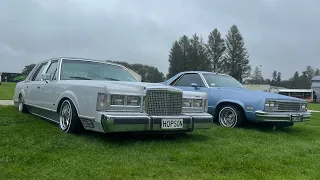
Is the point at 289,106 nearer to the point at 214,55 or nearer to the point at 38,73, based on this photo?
the point at 38,73

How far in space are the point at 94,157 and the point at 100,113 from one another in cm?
72

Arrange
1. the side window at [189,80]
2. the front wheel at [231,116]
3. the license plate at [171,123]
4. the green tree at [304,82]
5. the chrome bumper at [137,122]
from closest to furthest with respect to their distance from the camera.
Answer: the chrome bumper at [137,122] → the license plate at [171,123] → the front wheel at [231,116] → the side window at [189,80] → the green tree at [304,82]

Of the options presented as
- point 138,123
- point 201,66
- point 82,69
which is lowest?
point 138,123

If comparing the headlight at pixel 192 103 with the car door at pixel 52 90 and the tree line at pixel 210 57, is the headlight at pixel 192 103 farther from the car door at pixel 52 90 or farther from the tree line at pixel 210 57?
the tree line at pixel 210 57

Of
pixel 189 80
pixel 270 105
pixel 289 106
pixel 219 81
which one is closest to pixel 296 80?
pixel 219 81

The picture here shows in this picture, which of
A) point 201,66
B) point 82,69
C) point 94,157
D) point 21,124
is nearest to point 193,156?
point 94,157

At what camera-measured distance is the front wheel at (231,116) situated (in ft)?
23.6

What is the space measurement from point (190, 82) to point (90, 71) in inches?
128

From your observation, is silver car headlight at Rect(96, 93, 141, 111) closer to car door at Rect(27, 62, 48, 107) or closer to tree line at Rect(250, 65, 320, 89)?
car door at Rect(27, 62, 48, 107)

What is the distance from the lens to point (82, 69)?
6.12m

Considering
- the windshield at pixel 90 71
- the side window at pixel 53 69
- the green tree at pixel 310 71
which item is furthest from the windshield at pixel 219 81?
the green tree at pixel 310 71

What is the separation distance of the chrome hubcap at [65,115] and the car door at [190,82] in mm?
3654

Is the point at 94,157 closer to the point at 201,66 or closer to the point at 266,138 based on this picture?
the point at 266,138

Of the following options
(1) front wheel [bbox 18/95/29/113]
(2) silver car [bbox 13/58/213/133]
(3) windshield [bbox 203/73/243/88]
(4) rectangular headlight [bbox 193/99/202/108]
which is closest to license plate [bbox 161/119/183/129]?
(2) silver car [bbox 13/58/213/133]
